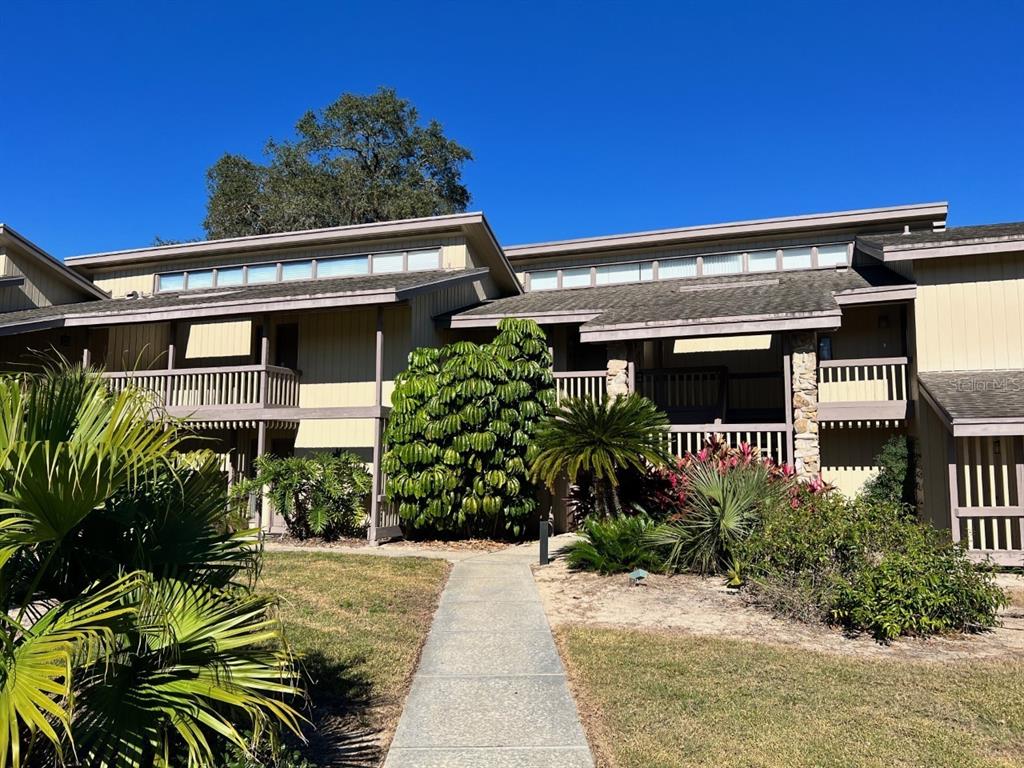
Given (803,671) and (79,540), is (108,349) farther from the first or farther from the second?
(803,671)

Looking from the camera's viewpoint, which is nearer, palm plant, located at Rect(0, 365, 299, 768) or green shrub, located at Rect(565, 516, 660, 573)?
palm plant, located at Rect(0, 365, 299, 768)

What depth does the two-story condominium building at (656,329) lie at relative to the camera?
43.4ft

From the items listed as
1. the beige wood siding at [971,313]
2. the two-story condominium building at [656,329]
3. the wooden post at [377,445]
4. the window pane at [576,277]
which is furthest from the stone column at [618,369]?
the window pane at [576,277]

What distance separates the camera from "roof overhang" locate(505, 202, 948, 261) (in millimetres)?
18234

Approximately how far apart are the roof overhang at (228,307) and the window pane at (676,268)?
5830 mm

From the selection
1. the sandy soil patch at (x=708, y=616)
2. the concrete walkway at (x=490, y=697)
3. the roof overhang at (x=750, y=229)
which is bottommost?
the concrete walkway at (x=490, y=697)

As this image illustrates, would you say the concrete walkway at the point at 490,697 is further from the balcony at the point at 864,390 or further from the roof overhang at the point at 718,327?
the balcony at the point at 864,390

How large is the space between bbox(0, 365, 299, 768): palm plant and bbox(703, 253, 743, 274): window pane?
58.3 ft

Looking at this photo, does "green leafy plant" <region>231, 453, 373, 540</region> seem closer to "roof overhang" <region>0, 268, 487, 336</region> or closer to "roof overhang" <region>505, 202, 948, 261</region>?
"roof overhang" <region>0, 268, 487, 336</region>

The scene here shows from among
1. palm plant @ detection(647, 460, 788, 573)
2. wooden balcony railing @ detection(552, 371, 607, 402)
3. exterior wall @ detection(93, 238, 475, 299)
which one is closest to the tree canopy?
exterior wall @ detection(93, 238, 475, 299)

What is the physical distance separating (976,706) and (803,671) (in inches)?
50.9

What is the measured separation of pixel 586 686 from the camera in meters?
5.99

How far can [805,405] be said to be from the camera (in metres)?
13.3

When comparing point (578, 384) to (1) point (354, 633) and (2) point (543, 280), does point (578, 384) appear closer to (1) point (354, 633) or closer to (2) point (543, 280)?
(2) point (543, 280)
